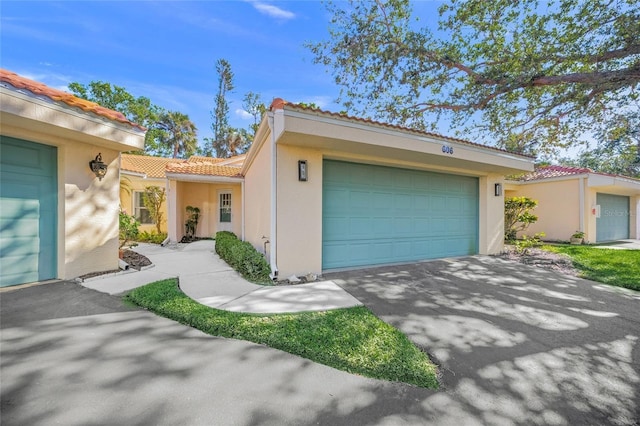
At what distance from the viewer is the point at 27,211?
4.71 meters

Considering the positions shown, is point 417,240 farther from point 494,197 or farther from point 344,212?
point 494,197

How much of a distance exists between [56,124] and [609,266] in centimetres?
1386

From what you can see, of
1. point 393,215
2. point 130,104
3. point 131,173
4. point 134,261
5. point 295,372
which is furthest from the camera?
point 130,104

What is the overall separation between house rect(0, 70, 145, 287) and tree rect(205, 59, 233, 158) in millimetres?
23360

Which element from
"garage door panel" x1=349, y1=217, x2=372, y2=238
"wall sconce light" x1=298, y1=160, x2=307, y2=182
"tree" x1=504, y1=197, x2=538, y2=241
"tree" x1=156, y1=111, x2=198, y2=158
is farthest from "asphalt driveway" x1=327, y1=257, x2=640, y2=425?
"tree" x1=156, y1=111, x2=198, y2=158

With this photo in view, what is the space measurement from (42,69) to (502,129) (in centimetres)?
1546

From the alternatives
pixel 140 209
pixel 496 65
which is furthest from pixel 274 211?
pixel 140 209

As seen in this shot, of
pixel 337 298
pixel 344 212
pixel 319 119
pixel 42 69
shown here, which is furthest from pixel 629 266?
pixel 42 69

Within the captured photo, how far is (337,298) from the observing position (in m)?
4.54

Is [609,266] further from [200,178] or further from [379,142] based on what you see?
[200,178]

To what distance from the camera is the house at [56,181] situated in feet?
14.3

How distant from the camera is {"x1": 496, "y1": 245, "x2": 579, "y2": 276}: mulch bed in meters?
7.26

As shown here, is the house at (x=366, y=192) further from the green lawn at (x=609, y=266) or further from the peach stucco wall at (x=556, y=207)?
the peach stucco wall at (x=556, y=207)

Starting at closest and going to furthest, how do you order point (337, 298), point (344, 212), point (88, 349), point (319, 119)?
point (88, 349) < point (337, 298) < point (319, 119) < point (344, 212)
